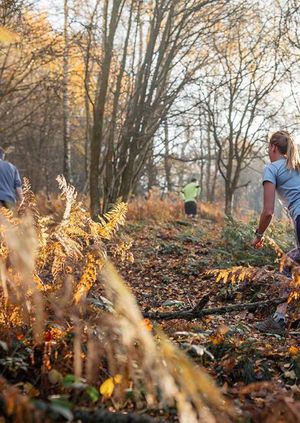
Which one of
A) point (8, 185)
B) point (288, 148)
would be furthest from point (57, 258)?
point (8, 185)

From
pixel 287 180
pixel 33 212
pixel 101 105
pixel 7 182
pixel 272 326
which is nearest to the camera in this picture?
pixel 33 212

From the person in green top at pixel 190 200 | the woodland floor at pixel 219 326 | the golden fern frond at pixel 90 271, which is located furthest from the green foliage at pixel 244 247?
the person in green top at pixel 190 200

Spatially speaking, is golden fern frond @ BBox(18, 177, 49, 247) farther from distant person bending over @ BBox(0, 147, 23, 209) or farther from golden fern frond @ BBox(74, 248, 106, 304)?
distant person bending over @ BBox(0, 147, 23, 209)

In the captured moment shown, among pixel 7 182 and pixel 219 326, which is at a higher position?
pixel 7 182

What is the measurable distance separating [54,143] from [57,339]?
29312mm

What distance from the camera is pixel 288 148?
4.77m

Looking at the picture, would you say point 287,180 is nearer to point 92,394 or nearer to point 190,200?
point 92,394

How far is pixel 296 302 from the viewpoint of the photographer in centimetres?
469

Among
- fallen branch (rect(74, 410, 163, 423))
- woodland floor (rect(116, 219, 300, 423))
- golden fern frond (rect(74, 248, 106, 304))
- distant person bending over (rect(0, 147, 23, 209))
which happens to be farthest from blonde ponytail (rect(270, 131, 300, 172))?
distant person bending over (rect(0, 147, 23, 209))

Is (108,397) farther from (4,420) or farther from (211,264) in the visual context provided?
(211,264)

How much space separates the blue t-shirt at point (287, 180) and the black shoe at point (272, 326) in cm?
101

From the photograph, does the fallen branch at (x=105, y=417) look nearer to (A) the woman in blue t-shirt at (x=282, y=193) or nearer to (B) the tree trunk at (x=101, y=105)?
(A) the woman in blue t-shirt at (x=282, y=193)

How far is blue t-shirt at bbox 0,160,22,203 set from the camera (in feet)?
22.2

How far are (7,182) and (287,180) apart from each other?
398cm
